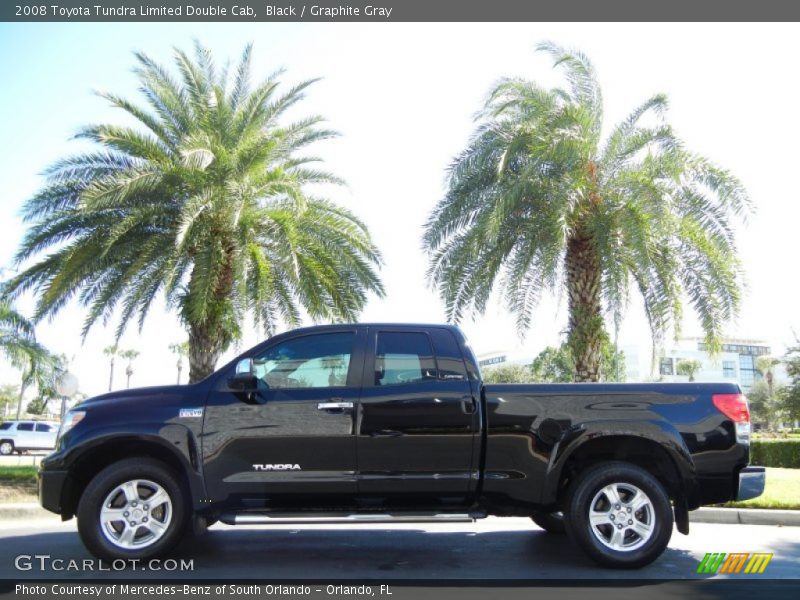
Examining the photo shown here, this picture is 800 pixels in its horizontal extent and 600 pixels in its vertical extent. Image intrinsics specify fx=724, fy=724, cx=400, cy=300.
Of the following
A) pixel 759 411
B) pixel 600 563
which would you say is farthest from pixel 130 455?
pixel 759 411

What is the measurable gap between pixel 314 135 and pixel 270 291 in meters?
3.54

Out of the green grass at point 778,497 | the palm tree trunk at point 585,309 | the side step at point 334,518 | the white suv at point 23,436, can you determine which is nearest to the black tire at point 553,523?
the side step at point 334,518

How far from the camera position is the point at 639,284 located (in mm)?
15445

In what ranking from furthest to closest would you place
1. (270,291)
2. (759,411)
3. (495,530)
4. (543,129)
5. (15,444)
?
A: (759,411)
(15,444)
(270,291)
(543,129)
(495,530)

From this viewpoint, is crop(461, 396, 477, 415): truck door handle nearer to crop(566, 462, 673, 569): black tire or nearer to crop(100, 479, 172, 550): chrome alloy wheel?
crop(566, 462, 673, 569): black tire

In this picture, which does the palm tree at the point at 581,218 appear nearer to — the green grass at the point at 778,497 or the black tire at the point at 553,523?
the green grass at the point at 778,497

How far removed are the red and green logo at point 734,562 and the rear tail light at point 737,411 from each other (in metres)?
1.14

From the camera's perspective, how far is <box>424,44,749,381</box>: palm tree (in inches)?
540

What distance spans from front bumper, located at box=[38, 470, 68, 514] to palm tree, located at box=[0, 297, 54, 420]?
72.4 feet

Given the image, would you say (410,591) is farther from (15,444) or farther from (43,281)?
(15,444)

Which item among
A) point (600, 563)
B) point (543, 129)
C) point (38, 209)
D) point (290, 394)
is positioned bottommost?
point (600, 563)

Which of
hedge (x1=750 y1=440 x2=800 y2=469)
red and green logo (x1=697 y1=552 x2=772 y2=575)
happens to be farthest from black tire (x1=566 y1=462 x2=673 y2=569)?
hedge (x1=750 y1=440 x2=800 y2=469)

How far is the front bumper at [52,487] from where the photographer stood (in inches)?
240

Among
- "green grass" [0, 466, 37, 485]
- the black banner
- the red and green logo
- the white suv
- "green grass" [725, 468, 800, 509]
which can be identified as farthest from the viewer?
the white suv
